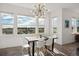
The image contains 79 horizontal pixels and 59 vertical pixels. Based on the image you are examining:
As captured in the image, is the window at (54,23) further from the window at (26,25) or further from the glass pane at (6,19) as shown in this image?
the glass pane at (6,19)

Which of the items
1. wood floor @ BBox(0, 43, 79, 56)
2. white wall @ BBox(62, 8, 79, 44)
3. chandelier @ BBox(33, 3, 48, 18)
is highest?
chandelier @ BBox(33, 3, 48, 18)

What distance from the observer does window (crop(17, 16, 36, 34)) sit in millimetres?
2486

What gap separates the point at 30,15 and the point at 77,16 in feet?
3.33

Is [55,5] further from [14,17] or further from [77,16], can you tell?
[14,17]

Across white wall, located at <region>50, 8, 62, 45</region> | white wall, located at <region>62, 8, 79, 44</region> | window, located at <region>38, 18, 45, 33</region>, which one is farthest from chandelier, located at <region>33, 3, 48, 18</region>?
white wall, located at <region>62, 8, 79, 44</region>

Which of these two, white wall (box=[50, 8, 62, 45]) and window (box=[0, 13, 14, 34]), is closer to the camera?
window (box=[0, 13, 14, 34])

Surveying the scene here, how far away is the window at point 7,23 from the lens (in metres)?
2.42

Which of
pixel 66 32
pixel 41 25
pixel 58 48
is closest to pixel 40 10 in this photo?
pixel 41 25

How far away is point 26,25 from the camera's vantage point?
98.6 inches

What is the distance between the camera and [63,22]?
258cm

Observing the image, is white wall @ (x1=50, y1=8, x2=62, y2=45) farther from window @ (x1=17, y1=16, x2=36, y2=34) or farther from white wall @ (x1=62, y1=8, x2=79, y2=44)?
window @ (x1=17, y1=16, x2=36, y2=34)

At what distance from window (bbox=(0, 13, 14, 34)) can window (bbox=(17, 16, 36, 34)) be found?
16 centimetres

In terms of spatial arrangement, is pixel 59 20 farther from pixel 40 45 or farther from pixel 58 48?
pixel 40 45

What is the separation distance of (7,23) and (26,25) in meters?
0.41
